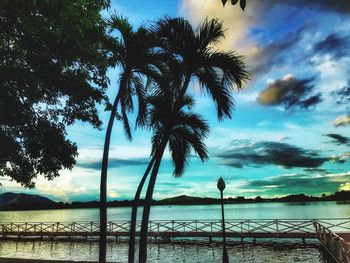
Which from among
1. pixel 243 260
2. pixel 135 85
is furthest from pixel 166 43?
pixel 243 260

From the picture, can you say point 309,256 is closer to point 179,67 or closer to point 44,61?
point 179,67

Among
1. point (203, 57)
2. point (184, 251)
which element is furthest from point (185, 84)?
point (184, 251)

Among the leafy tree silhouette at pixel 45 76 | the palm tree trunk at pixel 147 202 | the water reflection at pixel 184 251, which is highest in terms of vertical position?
the leafy tree silhouette at pixel 45 76

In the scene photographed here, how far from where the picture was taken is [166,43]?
1134 cm

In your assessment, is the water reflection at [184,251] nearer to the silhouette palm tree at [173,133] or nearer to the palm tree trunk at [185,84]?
the silhouette palm tree at [173,133]

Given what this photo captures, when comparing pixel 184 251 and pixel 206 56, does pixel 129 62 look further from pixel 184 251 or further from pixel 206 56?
pixel 184 251

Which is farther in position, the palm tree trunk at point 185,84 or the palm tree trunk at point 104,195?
the palm tree trunk at point 185,84

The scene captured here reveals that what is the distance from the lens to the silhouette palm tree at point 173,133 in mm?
11898

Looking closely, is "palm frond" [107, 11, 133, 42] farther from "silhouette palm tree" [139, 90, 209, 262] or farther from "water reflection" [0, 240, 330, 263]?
"water reflection" [0, 240, 330, 263]

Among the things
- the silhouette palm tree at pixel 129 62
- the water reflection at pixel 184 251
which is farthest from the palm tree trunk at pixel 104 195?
the water reflection at pixel 184 251

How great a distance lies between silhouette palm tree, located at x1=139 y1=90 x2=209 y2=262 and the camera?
1190 centimetres

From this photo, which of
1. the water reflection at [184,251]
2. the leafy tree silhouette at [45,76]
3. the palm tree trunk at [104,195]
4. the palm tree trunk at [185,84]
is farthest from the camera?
the water reflection at [184,251]

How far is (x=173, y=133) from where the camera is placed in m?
13.0

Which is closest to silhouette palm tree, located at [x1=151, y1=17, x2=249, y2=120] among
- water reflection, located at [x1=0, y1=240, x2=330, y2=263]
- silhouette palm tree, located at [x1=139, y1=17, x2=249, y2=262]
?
silhouette palm tree, located at [x1=139, y1=17, x2=249, y2=262]
